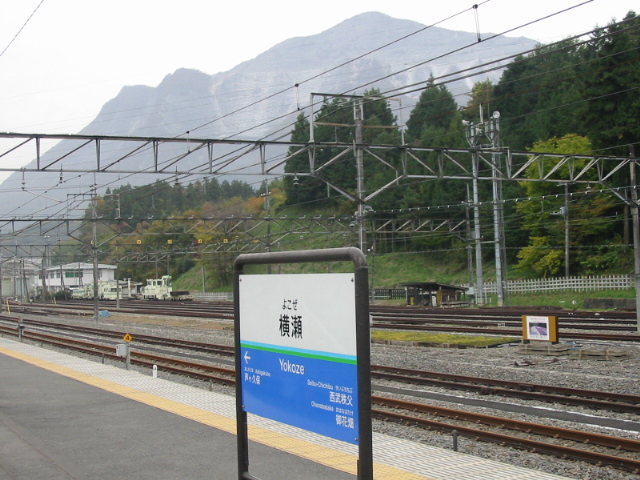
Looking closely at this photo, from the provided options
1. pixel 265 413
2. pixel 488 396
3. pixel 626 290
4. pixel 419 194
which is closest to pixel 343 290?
pixel 265 413

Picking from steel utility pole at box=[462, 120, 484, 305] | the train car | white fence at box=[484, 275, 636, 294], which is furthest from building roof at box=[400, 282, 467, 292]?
the train car

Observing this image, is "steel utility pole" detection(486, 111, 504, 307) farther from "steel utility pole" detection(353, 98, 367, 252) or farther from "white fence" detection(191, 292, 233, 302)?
"white fence" detection(191, 292, 233, 302)

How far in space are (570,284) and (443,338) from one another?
2543cm

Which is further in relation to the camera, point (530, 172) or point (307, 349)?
point (530, 172)

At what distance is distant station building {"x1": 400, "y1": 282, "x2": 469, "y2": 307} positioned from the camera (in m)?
49.3

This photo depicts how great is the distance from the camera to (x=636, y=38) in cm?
4906

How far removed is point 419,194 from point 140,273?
2247 inches

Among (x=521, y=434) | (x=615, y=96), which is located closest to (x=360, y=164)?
(x=521, y=434)

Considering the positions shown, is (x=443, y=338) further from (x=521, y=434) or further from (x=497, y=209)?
(x=497, y=209)

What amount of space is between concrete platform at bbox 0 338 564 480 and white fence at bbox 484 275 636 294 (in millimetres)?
35822

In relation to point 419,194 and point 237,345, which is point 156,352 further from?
point 419,194

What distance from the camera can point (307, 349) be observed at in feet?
15.1

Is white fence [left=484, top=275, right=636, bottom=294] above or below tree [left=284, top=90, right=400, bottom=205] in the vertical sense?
below

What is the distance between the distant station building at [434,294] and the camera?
162ft
